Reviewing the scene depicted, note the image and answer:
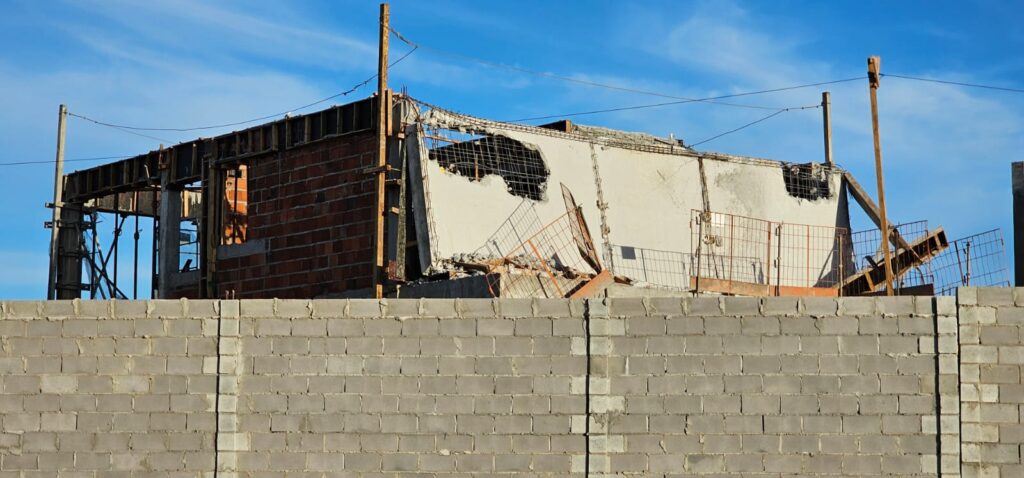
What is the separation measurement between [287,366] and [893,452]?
21.2 feet

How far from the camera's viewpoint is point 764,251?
85.6 feet

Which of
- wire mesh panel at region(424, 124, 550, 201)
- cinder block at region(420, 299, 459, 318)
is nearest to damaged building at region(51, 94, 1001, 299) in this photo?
wire mesh panel at region(424, 124, 550, 201)

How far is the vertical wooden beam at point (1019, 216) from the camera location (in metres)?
17.7

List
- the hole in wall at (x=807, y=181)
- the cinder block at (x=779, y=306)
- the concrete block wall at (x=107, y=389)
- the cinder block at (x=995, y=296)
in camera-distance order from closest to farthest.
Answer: the cinder block at (x=995, y=296), the cinder block at (x=779, y=306), the concrete block wall at (x=107, y=389), the hole in wall at (x=807, y=181)

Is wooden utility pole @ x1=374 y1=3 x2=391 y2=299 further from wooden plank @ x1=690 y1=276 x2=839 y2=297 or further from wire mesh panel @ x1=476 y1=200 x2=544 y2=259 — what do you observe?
wooden plank @ x1=690 y1=276 x2=839 y2=297

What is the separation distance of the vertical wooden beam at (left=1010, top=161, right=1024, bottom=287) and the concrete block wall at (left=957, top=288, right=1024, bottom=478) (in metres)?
4.37

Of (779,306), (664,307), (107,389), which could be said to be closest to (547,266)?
(664,307)

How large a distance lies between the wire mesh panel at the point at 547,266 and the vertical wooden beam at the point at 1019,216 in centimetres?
691

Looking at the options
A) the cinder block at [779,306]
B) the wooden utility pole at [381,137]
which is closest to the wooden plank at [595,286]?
the wooden utility pole at [381,137]

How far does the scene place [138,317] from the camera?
592 inches

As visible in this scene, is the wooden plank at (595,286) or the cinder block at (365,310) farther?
the wooden plank at (595,286)

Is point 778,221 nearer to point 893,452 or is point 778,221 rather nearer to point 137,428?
point 893,452

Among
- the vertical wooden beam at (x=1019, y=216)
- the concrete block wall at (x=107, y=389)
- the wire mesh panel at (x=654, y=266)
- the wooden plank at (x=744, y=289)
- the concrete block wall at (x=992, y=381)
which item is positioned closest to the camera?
the concrete block wall at (x=992, y=381)

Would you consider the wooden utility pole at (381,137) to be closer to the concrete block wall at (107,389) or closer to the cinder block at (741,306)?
the concrete block wall at (107,389)
